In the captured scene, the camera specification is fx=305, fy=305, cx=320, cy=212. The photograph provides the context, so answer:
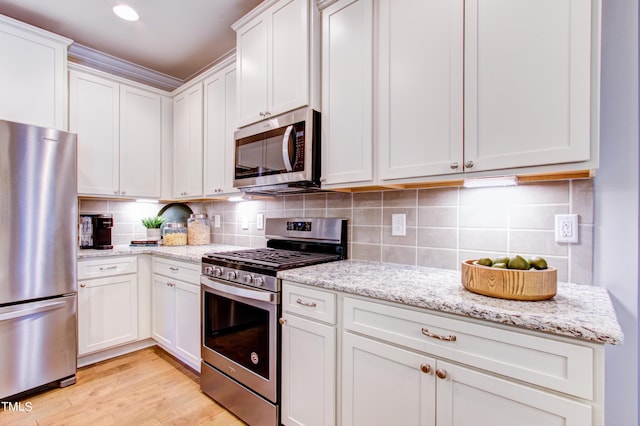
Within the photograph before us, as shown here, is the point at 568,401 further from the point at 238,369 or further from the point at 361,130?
the point at 238,369

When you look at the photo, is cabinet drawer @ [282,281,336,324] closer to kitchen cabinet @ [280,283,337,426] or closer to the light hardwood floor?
kitchen cabinet @ [280,283,337,426]

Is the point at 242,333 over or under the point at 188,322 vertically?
over

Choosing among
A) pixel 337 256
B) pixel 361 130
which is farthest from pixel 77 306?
pixel 361 130

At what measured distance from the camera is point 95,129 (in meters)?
2.64

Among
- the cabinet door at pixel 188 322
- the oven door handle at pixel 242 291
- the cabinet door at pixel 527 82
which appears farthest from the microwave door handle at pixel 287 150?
the cabinet door at pixel 188 322

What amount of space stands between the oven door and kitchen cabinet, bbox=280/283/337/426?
0.07 metres

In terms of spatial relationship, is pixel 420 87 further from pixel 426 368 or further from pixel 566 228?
pixel 426 368

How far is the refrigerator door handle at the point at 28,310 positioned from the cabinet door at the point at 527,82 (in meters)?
2.66

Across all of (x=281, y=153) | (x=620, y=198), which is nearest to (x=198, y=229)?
(x=281, y=153)

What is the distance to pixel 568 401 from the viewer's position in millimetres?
820

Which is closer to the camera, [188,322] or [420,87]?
[420,87]

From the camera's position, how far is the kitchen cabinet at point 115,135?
2.57 m

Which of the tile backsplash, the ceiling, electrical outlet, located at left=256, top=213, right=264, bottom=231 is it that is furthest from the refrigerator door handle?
the ceiling

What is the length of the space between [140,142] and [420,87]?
2.66 m
